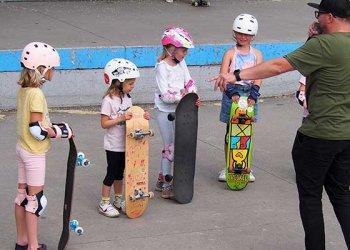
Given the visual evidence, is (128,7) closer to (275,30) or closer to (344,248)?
(275,30)

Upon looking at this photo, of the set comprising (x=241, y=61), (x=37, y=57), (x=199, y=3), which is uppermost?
(x=199, y=3)

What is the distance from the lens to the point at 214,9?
1233 centimetres

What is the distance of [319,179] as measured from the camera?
15.7ft

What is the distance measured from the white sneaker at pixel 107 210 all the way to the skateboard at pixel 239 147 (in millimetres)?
1167

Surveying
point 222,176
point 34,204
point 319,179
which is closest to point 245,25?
point 222,176

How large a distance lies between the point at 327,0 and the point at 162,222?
7.00 ft

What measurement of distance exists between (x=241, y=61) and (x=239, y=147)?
75 cm

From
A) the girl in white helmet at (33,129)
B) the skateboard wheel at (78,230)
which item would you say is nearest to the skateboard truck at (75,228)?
the skateboard wheel at (78,230)

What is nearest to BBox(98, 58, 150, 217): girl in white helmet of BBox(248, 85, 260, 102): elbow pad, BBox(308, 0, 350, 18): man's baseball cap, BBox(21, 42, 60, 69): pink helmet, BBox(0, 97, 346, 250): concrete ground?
BBox(0, 97, 346, 250): concrete ground

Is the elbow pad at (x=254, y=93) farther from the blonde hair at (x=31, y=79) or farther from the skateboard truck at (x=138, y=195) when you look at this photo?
the blonde hair at (x=31, y=79)

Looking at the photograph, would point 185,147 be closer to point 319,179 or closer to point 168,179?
point 168,179

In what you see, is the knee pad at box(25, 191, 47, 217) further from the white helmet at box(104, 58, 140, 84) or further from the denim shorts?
the denim shorts

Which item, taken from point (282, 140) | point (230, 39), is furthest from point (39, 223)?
point (230, 39)

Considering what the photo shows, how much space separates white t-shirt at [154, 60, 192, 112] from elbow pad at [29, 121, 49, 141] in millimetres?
1562
